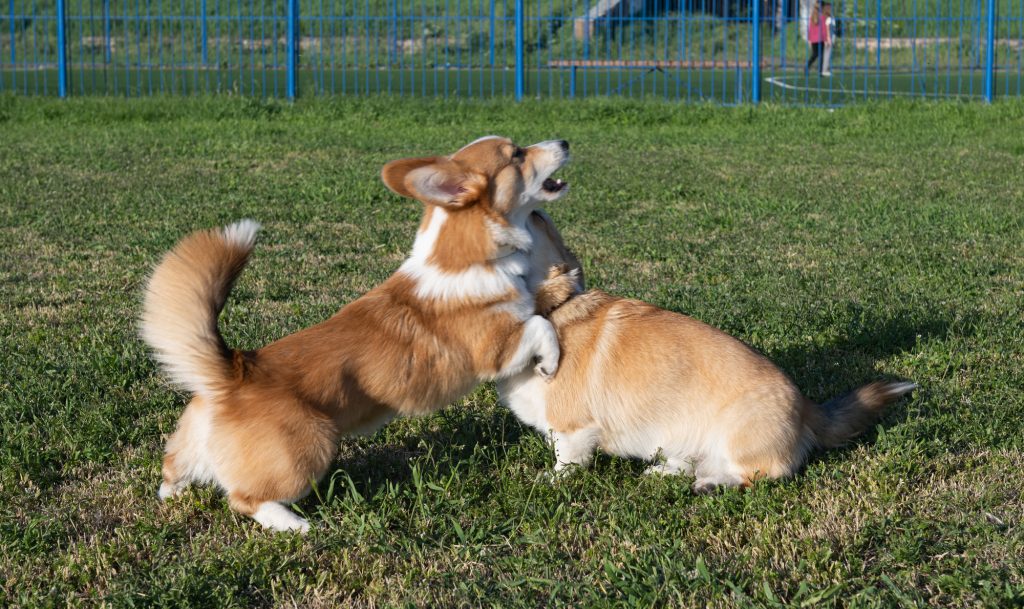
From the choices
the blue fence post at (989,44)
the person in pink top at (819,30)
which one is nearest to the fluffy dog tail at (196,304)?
the blue fence post at (989,44)

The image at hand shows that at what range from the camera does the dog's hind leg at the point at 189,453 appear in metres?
3.05

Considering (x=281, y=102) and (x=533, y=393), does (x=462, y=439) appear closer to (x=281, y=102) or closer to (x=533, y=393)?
(x=533, y=393)

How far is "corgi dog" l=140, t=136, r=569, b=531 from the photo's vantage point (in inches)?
117

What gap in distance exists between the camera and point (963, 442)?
3582 mm

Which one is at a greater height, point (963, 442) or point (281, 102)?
point (281, 102)

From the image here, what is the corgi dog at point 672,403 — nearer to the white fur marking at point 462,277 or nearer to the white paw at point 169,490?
the white fur marking at point 462,277

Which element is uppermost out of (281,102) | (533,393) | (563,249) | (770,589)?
(281,102)

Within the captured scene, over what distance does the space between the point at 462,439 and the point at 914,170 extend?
710 centimetres

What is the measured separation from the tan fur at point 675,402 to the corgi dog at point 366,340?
0.40 feet

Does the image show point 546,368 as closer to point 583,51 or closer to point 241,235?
point 241,235

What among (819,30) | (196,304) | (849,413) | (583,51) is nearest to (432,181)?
(196,304)

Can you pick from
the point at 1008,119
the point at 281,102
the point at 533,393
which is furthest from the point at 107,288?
the point at 1008,119

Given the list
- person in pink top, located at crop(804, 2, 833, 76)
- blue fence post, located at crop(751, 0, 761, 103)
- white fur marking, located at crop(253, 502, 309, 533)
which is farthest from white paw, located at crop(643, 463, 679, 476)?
person in pink top, located at crop(804, 2, 833, 76)

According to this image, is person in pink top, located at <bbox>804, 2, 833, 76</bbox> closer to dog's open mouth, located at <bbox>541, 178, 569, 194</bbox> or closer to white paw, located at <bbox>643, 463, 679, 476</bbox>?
dog's open mouth, located at <bbox>541, 178, 569, 194</bbox>
